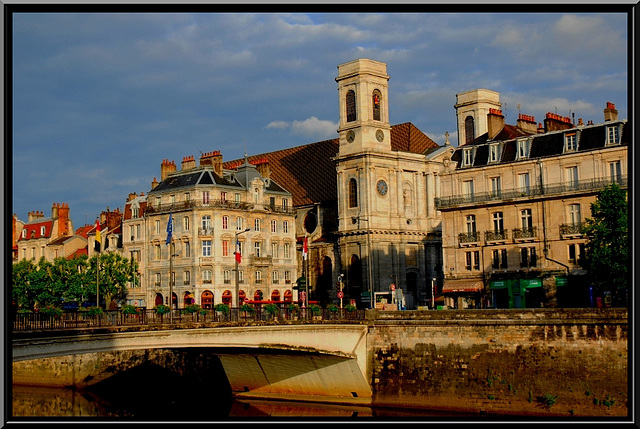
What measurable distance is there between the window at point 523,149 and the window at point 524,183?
57.8 inches

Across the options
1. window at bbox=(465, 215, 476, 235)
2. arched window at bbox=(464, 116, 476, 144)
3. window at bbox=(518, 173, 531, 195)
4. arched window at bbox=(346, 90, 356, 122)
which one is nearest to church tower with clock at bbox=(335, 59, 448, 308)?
arched window at bbox=(346, 90, 356, 122)

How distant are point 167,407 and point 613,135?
32029 mm

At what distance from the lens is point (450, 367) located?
51.2 metres

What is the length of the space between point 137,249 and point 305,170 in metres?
21.6

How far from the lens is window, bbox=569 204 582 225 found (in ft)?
198

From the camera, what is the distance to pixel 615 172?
59.5 meters

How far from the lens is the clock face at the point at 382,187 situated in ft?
279

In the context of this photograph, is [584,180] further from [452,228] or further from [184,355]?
[184,355]

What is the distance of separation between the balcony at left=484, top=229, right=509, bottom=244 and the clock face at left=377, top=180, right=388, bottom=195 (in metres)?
21.9

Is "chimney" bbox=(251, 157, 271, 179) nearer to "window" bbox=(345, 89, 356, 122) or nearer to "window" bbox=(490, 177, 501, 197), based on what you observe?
"window" bbox=(345, 89, 356, 122)

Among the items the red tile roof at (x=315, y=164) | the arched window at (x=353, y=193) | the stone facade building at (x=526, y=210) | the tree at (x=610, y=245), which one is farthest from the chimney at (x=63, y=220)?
the tree at (x=610, y=245)

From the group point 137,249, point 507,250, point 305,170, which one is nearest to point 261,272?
point 137,249

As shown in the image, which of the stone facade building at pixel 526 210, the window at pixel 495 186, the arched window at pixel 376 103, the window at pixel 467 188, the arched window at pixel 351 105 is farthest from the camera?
the arched window at pixel 376 103

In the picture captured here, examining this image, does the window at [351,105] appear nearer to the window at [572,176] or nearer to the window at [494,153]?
the window at [494,153]
